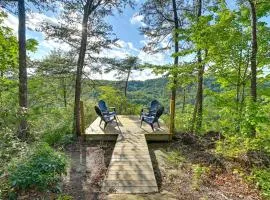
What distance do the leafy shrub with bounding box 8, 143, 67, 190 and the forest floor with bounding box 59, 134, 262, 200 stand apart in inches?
27.2

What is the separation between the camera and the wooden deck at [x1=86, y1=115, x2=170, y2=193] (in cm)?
501

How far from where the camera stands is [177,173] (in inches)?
242

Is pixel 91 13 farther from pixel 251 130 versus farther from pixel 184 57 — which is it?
pixel 251 130

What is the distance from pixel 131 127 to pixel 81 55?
121 inches

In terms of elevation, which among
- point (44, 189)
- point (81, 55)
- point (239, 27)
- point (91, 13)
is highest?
point (91, 13)

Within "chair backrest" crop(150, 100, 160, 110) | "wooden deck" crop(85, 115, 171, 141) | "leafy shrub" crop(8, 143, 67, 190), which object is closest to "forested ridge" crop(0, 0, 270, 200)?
"leafy shrub" crop(8, 143, 67, 190)

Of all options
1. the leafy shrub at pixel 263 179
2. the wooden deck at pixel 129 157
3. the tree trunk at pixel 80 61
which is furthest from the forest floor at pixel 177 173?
the tree trunk at pixel 80 61

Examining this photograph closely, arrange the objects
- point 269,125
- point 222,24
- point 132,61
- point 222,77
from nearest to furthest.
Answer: point 269,125 → point 222,24 → point 222,77 → point 132,61

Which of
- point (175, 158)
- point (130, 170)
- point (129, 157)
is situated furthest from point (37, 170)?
point (175, 158)

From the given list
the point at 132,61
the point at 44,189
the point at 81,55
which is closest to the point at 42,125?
the point at 81,55

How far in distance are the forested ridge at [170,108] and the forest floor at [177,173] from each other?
0.02m

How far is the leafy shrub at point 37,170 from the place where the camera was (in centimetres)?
390

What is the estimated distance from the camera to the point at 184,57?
9992 millimetres

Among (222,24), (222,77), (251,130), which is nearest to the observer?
(251,130)
